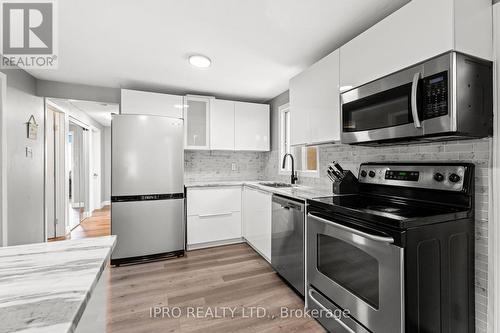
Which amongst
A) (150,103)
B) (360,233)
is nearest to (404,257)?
(360,233)

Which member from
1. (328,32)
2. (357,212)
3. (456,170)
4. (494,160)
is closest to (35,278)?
(357,212)

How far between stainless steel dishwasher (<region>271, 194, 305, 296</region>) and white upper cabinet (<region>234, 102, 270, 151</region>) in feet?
4.89

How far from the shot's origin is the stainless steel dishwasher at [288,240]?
6.51ft

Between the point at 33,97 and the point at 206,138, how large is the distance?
2.23 meters

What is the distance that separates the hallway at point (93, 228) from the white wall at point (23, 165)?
843mm

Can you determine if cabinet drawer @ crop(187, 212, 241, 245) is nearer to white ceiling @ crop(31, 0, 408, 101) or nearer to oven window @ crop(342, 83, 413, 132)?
white ceiling @ crop(31, 0, 408, 101)

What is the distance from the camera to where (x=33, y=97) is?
116 inches

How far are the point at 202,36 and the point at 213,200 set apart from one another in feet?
6.76

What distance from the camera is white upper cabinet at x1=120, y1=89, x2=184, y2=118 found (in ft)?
9.95

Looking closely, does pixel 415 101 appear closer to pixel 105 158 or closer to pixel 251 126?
pixel 251 126

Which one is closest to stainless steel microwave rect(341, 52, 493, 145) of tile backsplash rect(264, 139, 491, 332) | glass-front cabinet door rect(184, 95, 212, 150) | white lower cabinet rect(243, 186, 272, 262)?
tile backsplash rect(264, 139, 491, 332)

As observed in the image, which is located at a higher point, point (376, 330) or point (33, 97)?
Answer: point (33, 97)

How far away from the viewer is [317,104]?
2.17 meters

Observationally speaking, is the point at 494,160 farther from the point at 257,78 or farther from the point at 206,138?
the point at 206,138
